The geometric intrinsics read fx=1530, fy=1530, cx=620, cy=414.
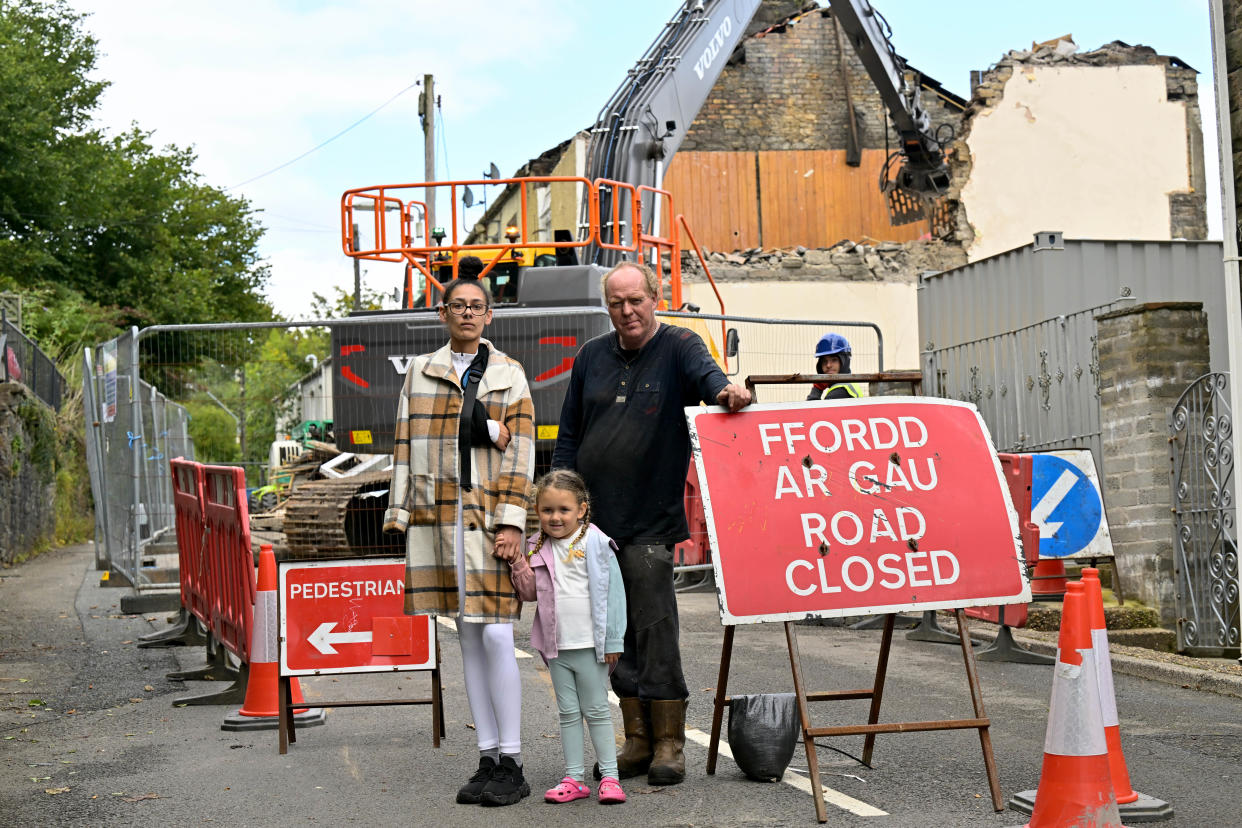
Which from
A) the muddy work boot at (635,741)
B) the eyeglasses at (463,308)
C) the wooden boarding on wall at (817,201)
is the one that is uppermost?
the wooden boarding on wall at (817,201)

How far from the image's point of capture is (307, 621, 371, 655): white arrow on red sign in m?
7.58

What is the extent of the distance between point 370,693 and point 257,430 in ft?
33.0

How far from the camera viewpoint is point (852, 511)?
6.08 m

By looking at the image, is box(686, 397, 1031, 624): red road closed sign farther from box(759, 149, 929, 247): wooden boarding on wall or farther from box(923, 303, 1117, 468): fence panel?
box(759, 149, 929, 247): wooden boarding on wall

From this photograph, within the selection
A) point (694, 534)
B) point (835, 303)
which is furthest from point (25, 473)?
point (835, 303)

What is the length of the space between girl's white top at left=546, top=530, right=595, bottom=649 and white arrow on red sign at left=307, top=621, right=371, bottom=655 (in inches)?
78.3

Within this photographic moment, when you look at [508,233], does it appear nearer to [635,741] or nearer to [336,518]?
[336,518]

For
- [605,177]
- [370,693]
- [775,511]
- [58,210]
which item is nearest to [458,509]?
[775,511]

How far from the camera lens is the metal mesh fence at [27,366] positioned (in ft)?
74.3

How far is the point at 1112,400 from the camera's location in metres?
12.0

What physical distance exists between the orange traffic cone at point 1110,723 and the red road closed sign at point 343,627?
3.38m

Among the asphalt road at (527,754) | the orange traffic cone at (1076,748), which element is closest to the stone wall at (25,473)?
the asphalt road at (527,754)

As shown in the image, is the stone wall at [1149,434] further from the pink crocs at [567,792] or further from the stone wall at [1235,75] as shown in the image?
→ the pink crocs at [567,792]

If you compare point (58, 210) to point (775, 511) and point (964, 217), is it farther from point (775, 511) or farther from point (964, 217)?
point (775, 511)
